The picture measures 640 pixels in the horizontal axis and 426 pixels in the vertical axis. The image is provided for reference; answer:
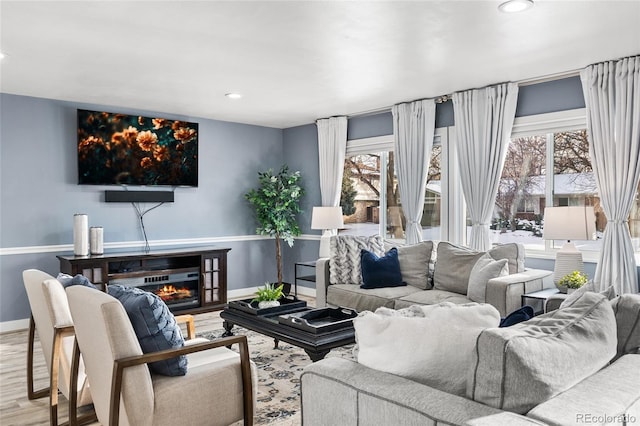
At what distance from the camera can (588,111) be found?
13.7 feet

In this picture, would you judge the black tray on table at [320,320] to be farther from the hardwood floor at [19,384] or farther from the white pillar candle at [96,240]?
the white pillar candle at [96,240]

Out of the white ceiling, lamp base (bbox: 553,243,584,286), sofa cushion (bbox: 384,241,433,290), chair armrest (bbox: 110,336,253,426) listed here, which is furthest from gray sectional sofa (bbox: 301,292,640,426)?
sofa cushion (bbox: 384,241,433,290)

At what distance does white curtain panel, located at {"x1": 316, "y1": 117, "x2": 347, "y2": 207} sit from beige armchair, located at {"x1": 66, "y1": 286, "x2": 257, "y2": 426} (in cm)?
418

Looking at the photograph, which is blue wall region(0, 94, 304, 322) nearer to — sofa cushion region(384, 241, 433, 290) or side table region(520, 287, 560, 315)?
sofa cushion region(384, 241, 433, 290)

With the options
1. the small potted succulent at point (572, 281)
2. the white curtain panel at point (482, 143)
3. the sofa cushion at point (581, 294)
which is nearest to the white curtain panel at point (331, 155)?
the white curtain panel at point (482, 143)

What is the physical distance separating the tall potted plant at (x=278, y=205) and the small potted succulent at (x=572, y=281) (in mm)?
3779

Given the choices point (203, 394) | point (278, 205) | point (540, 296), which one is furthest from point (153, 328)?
point (278, 205)

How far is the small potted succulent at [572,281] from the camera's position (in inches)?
151

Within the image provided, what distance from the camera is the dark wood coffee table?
315cm

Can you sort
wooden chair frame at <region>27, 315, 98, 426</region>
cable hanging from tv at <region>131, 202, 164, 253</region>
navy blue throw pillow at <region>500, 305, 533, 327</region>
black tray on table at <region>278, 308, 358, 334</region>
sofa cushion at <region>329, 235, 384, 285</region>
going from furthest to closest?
cable hanging from tv at <region>131, 202, 164, 253</region>, sofa cushion at <region>329, 235, 384, 285</region>, black tray on table at <region>278, 308, 358, 334</region>, wooden chair frame at <region>27, 315, 98, 426</region>, navy blue throw pillow at <region>500, 305, 533, 327</region>

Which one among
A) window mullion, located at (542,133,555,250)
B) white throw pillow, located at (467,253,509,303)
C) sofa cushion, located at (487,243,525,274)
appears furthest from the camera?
window mullion, located at (542,133,555,250)

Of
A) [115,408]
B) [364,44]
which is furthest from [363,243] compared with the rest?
[115,408]

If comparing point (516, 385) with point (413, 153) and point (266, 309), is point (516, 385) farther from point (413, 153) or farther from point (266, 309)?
point (413, 153)

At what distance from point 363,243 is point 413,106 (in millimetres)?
1724
